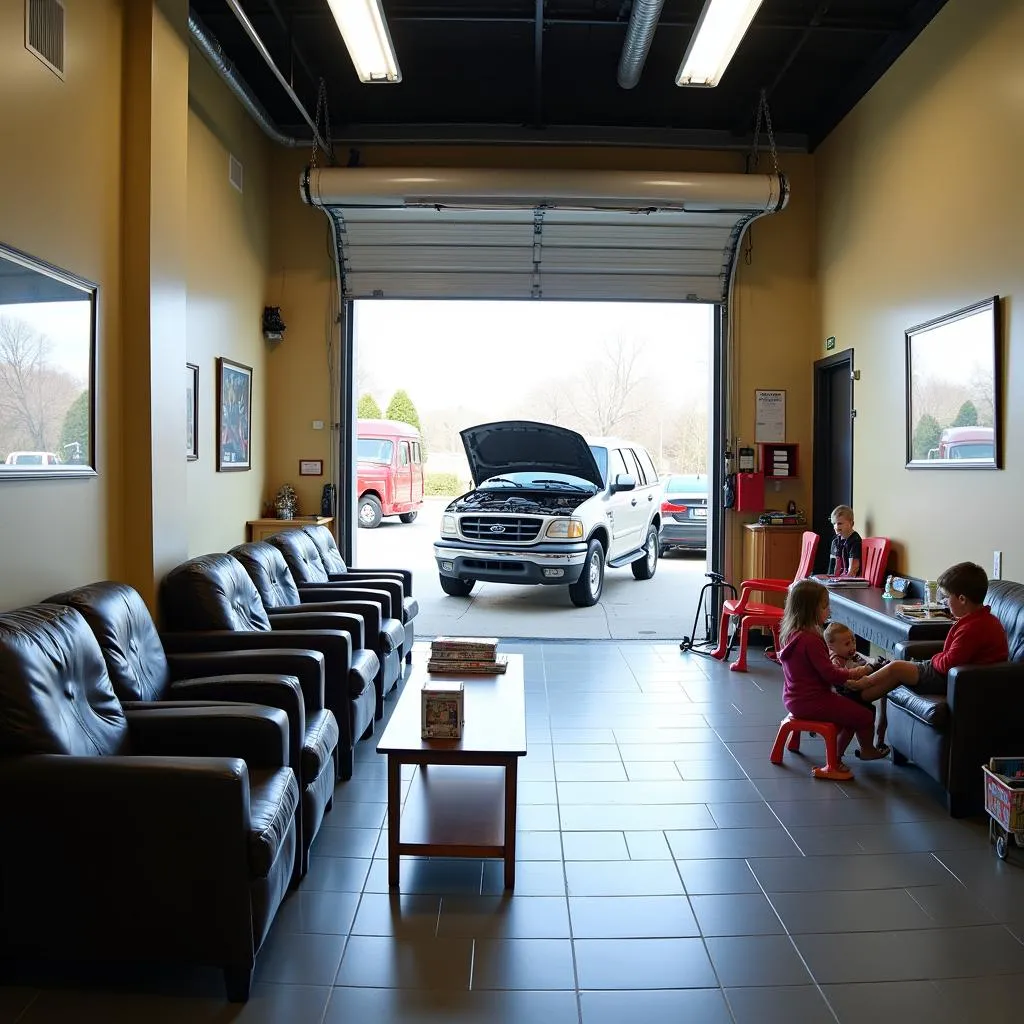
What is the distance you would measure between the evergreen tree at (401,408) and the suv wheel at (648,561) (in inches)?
403

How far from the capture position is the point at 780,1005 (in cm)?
232

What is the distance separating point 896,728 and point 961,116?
128 inches

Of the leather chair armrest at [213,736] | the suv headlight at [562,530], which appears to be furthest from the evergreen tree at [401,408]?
the leather chair armrest at [213,736]

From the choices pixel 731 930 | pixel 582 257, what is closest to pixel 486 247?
pixel 582 257

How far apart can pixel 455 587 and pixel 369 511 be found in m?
5.37

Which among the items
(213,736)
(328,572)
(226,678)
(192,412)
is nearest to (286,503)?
(328,572)

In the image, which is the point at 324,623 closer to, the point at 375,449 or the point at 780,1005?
the point at 780,1005

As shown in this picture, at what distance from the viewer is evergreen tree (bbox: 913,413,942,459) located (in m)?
5.10

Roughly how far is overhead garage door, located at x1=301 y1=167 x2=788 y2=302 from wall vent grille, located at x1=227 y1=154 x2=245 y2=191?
43 cm

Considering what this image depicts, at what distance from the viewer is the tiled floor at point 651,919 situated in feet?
7.61

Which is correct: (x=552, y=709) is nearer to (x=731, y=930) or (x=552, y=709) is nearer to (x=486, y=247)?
(x=731, y=930)

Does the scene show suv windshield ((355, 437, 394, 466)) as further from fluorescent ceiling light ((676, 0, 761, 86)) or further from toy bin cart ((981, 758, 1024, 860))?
toy bin cart ((981, 758, 1024, 860))

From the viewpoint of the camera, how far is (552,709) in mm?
5141

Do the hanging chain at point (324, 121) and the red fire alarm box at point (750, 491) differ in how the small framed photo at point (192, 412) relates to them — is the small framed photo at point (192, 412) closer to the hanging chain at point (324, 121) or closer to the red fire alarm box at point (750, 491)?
the hanging chain at point (324, 121)
